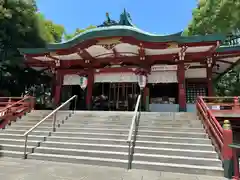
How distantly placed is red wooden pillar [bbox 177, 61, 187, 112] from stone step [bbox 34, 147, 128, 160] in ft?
17.0

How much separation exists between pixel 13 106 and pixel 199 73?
10057 mm

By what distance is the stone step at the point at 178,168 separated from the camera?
4.42 metres

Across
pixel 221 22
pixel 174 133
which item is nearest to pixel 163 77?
pixel 174 133

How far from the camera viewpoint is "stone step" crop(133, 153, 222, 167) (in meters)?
4.70

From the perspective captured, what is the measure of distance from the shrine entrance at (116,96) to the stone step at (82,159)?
6.61 m

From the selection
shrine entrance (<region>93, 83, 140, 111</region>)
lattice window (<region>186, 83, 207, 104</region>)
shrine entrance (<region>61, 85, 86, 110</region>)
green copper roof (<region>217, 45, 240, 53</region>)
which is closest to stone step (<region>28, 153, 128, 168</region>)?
shrine entrance (<region>93, 83, 140, 111</region>)

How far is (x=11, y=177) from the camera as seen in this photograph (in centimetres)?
406

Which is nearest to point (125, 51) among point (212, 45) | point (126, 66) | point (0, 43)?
point (126, 66)

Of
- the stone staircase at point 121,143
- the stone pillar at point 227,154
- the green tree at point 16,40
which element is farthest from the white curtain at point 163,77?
the green tree at point 16,40

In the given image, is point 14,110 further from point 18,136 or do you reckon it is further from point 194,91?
point 194,91

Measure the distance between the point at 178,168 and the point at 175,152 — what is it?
64 cm

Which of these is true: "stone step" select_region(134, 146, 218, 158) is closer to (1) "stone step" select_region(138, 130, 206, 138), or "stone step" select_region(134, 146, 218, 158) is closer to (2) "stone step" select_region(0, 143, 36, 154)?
(1) "stone step" select_region(138, 130, 206, 138)

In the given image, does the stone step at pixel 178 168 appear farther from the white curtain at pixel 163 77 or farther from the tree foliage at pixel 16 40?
the tree foliage at pixel 16 40

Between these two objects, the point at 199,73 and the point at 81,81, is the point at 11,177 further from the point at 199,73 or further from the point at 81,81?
the point at 199,73
